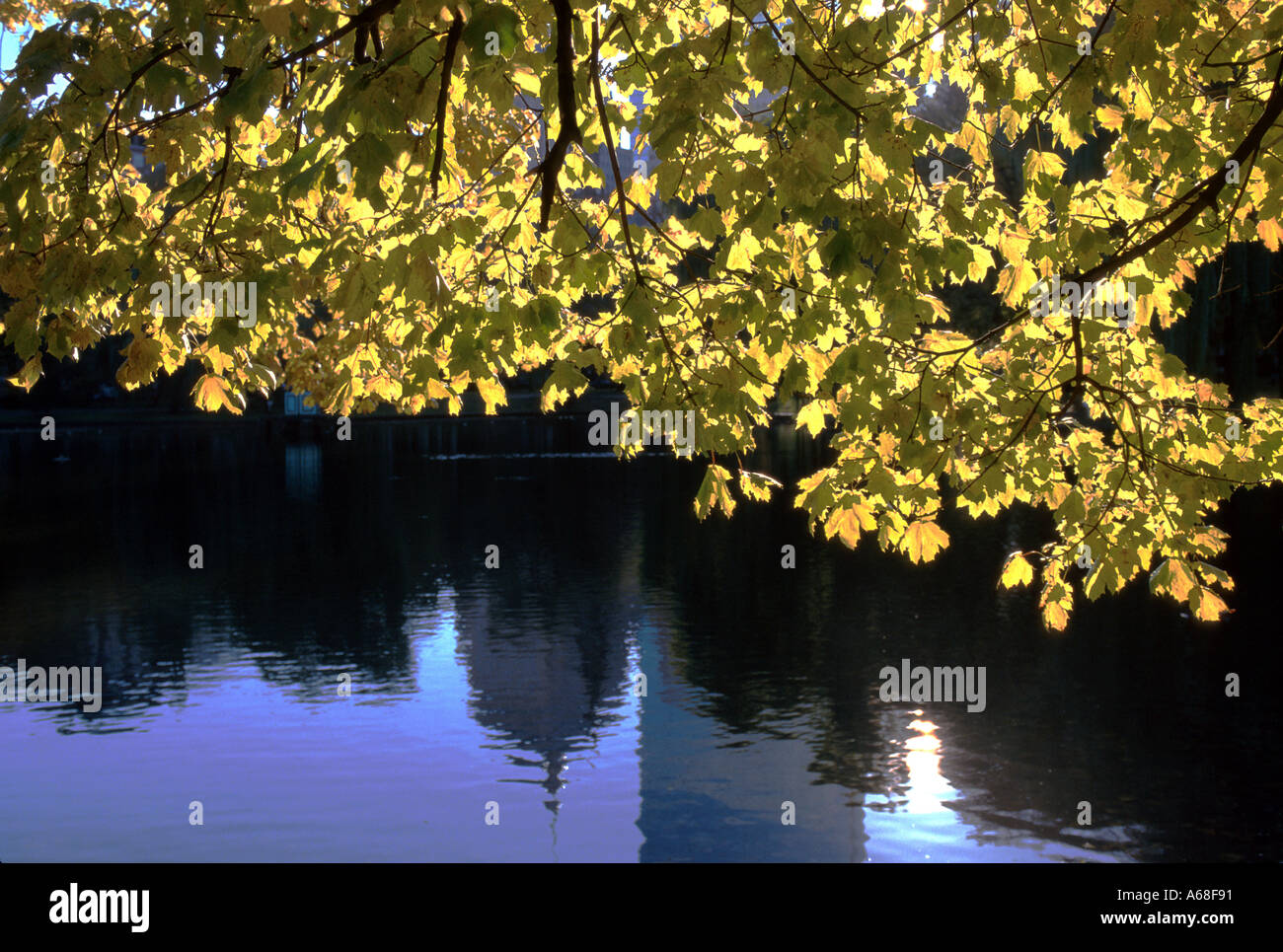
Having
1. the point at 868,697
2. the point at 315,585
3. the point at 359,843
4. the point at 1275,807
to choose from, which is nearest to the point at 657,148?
the point at 359,843

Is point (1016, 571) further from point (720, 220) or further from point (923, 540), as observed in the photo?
point (720, 220)

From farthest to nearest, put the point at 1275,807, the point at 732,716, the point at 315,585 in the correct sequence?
the point at 315,585 < the point at 732,716 < the point at 1275,807

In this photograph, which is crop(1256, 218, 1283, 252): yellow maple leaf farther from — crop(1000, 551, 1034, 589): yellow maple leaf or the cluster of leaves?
crop(1000, 551, 1034, 589): yellow maple leaf

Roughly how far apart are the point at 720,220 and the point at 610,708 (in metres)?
7.20

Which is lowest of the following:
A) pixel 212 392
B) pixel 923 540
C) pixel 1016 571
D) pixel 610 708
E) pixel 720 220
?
pixel 610 708

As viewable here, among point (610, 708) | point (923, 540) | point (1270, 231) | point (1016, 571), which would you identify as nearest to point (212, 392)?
point (923, 540)

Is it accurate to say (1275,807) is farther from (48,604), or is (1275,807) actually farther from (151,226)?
(48,604)

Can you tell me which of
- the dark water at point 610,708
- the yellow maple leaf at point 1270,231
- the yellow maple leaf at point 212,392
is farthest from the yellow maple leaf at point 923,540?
the yellow maple leaf at point 212,392

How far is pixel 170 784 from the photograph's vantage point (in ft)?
36.9

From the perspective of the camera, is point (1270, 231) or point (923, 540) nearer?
point (923, 540)

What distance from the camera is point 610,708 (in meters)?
13.5

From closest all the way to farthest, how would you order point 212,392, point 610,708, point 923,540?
point 212,392, point 923,540, point 610,708
